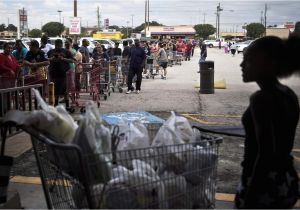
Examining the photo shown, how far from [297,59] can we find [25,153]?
17.0 ft

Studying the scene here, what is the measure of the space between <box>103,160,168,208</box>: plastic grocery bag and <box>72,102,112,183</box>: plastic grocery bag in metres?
0.09

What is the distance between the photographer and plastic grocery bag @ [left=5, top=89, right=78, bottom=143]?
8.35 ft

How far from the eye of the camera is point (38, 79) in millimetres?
10516

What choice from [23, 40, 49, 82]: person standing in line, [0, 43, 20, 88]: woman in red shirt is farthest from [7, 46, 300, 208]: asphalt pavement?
[0, 43, 20, 88]: woman in red shirt

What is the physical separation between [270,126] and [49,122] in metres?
1.20

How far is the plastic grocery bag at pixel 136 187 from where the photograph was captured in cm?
258

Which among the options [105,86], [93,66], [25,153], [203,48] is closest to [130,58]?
[105,86]

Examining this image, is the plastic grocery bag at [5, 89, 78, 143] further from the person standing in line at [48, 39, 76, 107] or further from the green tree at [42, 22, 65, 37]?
the green tree at [42, 22, 65, 37]

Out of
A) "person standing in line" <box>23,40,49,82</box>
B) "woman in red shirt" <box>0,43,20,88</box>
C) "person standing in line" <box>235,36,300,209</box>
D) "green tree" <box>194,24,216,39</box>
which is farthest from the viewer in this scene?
"green tree" <box>194,24,216,39</box>

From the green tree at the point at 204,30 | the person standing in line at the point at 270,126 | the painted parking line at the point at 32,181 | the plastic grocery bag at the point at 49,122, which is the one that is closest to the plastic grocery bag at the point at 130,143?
the plastic grocery bag at the point at 49,122

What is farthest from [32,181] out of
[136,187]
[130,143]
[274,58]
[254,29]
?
[254,29]

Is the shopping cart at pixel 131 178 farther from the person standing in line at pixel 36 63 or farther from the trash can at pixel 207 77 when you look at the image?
the trash can at pixel 207 77

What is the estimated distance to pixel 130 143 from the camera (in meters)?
2.80

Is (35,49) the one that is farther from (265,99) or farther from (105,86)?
(265,99)
